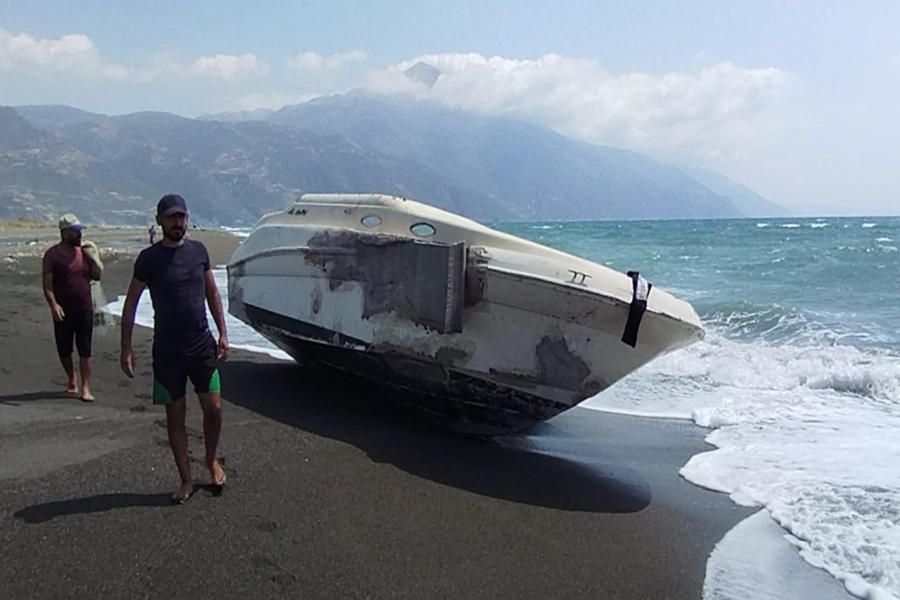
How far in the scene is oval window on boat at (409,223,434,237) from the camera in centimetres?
617

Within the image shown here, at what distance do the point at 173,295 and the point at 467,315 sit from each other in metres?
2.28

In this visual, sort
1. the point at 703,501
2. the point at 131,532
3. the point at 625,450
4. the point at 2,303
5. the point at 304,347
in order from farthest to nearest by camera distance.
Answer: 1. the point at 2,303
2. the point at 304,347
3. the point at 625,450
4. the point at 703,501
5. the point at 131,532

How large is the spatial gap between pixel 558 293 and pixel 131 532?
314cm

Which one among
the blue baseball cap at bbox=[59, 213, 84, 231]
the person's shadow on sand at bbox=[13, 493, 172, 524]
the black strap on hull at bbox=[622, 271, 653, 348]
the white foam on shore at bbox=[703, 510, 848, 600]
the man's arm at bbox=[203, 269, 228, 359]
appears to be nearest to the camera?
the person's shadow on sand at bbox=[13, 493, 172, 524]

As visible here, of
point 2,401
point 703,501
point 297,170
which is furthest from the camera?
point 297,170

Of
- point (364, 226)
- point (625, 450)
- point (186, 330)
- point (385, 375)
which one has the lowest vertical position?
point (625, 450)

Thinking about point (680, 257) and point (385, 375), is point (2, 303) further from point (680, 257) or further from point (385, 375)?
point (680, 257)

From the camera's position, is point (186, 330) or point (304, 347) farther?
point (304, 347)

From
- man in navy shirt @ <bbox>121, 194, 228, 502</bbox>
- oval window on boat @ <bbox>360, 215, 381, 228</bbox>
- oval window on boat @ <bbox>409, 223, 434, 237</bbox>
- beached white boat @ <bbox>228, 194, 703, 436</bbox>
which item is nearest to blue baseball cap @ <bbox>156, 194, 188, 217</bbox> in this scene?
man in navy shirt @ <bbox>121, 194, 228, 502</bbox>

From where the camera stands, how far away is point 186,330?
4.24 meters

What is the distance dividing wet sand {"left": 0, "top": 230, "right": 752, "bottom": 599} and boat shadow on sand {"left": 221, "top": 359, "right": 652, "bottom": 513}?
22mm

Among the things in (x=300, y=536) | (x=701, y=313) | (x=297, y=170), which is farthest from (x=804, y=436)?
(x=297, y=170)

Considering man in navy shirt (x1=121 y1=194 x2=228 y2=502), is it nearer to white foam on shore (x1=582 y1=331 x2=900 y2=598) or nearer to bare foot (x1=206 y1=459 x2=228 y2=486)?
bare foot (x1=206 y1=459 x2=228 y2=486)

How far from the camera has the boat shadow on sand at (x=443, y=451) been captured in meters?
5.27
